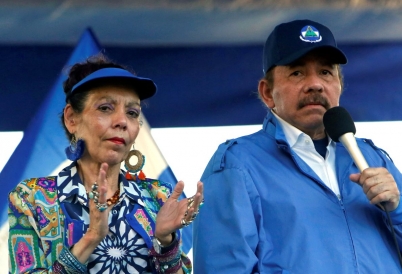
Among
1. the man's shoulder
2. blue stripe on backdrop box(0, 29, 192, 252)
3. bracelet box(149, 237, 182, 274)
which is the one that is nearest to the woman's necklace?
bracelet box(149, 237, 182, 274)

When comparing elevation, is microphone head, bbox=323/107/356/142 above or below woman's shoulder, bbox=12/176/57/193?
above

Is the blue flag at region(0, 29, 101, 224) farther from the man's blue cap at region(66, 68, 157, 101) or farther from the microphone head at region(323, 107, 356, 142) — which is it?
the microphone head at region(323, 107, 356, 142)

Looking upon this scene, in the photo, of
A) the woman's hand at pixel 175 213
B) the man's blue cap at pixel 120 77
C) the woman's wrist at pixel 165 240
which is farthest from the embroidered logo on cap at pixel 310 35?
the woman's wrist at pixel 165 240

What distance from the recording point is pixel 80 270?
9.29 ft

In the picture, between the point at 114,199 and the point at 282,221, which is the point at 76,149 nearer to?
the point at 114,199

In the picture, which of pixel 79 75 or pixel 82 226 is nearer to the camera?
pixel 82 226

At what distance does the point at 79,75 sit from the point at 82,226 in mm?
607

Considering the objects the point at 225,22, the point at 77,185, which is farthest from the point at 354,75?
the point at 77,185

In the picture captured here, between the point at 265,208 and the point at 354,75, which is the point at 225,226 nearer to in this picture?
the point at 265,208

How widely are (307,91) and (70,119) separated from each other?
35.8 inches

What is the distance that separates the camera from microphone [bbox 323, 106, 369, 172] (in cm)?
290

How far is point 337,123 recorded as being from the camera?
9.96ft

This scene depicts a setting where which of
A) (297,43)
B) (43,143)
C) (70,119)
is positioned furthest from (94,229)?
(43,143)

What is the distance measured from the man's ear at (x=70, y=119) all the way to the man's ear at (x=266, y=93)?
0.79 metres
